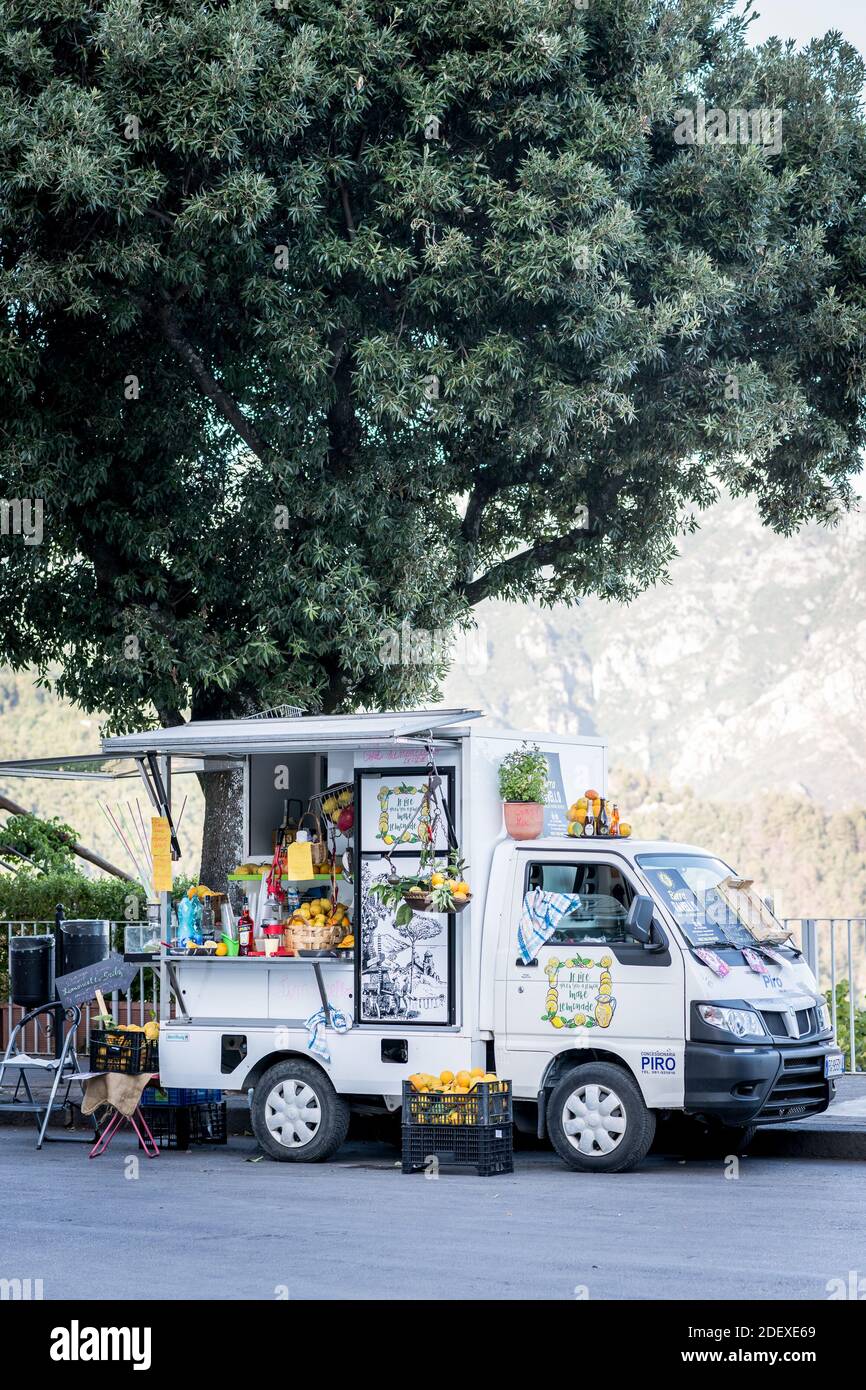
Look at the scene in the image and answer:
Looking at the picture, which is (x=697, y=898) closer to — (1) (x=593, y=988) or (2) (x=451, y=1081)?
(1) (x=593, y=988)

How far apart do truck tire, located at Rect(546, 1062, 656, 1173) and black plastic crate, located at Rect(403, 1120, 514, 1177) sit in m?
0.34

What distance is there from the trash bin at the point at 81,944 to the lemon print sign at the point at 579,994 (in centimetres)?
513

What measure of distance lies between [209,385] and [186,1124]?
7142mm

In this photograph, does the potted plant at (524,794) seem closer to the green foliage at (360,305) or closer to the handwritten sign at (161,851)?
the handwritten sign at (161,851)

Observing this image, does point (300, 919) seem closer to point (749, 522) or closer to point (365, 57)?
point (365, 57)

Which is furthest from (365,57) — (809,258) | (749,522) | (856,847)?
(749,522)

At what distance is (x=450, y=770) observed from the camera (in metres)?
12.6

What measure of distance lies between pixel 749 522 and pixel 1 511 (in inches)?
4279

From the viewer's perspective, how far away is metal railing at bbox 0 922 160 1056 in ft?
57.4

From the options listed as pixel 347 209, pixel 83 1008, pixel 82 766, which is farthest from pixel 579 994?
pixel 347 209

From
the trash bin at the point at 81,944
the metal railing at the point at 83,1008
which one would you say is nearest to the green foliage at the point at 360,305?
the trash bin at the point at 81,944

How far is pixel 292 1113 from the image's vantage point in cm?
1270

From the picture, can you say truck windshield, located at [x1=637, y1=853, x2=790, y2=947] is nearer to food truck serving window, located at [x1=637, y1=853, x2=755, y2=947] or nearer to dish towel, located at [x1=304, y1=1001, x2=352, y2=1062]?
food truck serving window, located at [x1=637, y1=853, x2=755, y2=947]

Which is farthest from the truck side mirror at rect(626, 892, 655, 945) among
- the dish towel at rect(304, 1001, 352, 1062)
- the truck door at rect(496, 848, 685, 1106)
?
the dish towel at rect(304, 1001, 352, 1062)
